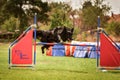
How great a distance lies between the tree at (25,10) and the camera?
46.6 metres

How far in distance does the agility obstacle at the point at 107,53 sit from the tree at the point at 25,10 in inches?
1408

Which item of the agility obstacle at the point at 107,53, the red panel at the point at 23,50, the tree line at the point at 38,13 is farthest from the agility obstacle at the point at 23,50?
the tree line at the point at 38,13

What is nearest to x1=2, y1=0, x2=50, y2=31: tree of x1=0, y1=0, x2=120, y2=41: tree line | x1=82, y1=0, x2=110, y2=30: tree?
x1=0, y1=0, x2=120, y2=41: tree line

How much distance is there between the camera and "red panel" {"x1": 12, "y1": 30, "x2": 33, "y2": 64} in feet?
36.4

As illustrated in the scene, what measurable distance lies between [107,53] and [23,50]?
2579mm

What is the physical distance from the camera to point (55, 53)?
66.0ft

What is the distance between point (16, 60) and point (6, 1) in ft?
122

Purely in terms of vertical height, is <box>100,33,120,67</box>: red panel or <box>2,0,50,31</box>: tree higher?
<box>2,0,50,31</box>: tree

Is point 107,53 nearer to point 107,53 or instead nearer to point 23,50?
point 107,53

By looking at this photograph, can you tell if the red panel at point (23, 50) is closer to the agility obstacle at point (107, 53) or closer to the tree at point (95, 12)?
the agility obstacle at point (107, 53)

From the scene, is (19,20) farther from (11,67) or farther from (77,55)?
(11,67)

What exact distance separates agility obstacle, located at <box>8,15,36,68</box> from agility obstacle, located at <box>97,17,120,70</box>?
207 cm

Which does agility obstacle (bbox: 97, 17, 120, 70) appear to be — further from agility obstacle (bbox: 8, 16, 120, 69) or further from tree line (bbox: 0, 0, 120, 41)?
tree line (bbox: 0, 0, 120, 41)

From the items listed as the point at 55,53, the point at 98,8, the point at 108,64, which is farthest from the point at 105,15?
the point at 108,64
